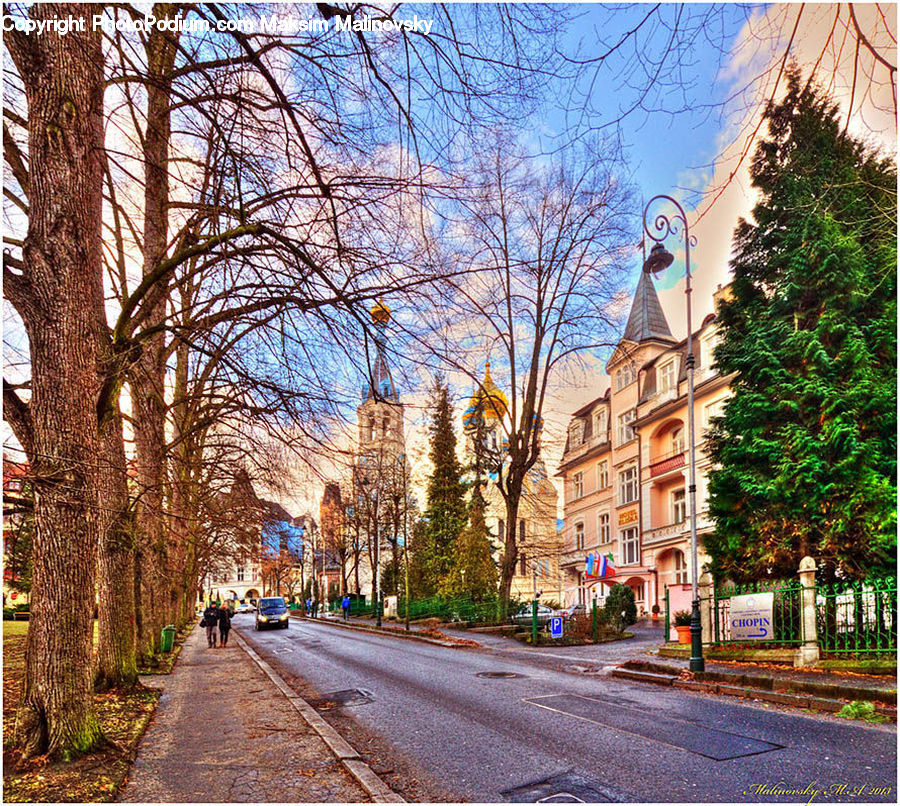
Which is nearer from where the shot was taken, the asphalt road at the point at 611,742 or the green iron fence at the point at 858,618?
the asphalt road at the point at 611,742

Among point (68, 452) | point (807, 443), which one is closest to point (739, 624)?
point (807, 443)

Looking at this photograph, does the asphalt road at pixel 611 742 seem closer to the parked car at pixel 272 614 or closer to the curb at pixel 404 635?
the curb at pixel 404 635

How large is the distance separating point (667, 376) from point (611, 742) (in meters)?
35.5

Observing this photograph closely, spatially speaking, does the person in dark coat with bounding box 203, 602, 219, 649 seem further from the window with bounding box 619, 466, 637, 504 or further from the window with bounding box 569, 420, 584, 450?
the window with bounding box 569, 420, 584, 450

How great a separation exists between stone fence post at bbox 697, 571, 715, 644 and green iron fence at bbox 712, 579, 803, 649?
167 millimetres

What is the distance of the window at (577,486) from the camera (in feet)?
187

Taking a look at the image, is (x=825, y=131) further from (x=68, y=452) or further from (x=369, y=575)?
(x=369, y=575)

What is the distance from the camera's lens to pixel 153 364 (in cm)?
1519

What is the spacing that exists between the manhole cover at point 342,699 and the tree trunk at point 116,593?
11.5 ft

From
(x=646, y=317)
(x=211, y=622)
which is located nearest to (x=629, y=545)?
(x=646, y=317)

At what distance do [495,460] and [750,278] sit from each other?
15515 mm

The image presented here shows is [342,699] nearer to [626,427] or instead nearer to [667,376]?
[667,376]

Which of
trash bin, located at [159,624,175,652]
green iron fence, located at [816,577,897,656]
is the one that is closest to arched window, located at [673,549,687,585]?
green iron fence, located at [816,577,897,656]

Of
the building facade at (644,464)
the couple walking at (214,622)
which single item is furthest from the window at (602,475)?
the couple walking at (214,622)
